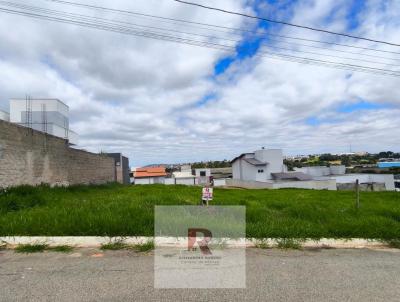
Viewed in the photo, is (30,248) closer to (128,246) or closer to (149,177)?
(128,246)

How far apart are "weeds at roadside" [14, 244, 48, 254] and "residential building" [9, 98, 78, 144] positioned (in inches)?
1181

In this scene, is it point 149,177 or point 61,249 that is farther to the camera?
point 149,177

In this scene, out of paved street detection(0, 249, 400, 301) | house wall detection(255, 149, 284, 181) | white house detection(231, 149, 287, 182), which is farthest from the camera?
house wall detection(255, 149, 284, 181)

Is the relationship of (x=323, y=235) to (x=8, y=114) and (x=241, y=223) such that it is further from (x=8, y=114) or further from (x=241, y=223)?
(x=8, y=114)

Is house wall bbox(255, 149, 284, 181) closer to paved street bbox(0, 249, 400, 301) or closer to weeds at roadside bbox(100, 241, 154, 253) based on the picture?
paved street bbox(0, 249, 400, 301)

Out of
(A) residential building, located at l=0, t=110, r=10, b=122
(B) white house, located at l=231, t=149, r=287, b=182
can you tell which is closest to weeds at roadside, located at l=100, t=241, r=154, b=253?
(A) residential building, located at l=0, t=110, r=10, b=122

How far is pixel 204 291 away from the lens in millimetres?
3414

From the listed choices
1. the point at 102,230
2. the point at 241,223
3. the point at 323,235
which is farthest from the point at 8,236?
the point at 323,235

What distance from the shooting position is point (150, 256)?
4609 mm

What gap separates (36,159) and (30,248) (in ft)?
29.0

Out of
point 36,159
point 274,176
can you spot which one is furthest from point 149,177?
point 36,159

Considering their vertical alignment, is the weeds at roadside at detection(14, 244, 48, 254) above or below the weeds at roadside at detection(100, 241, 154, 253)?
above

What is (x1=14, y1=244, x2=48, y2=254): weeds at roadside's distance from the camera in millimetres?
4797

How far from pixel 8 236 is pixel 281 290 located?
14.9ft
